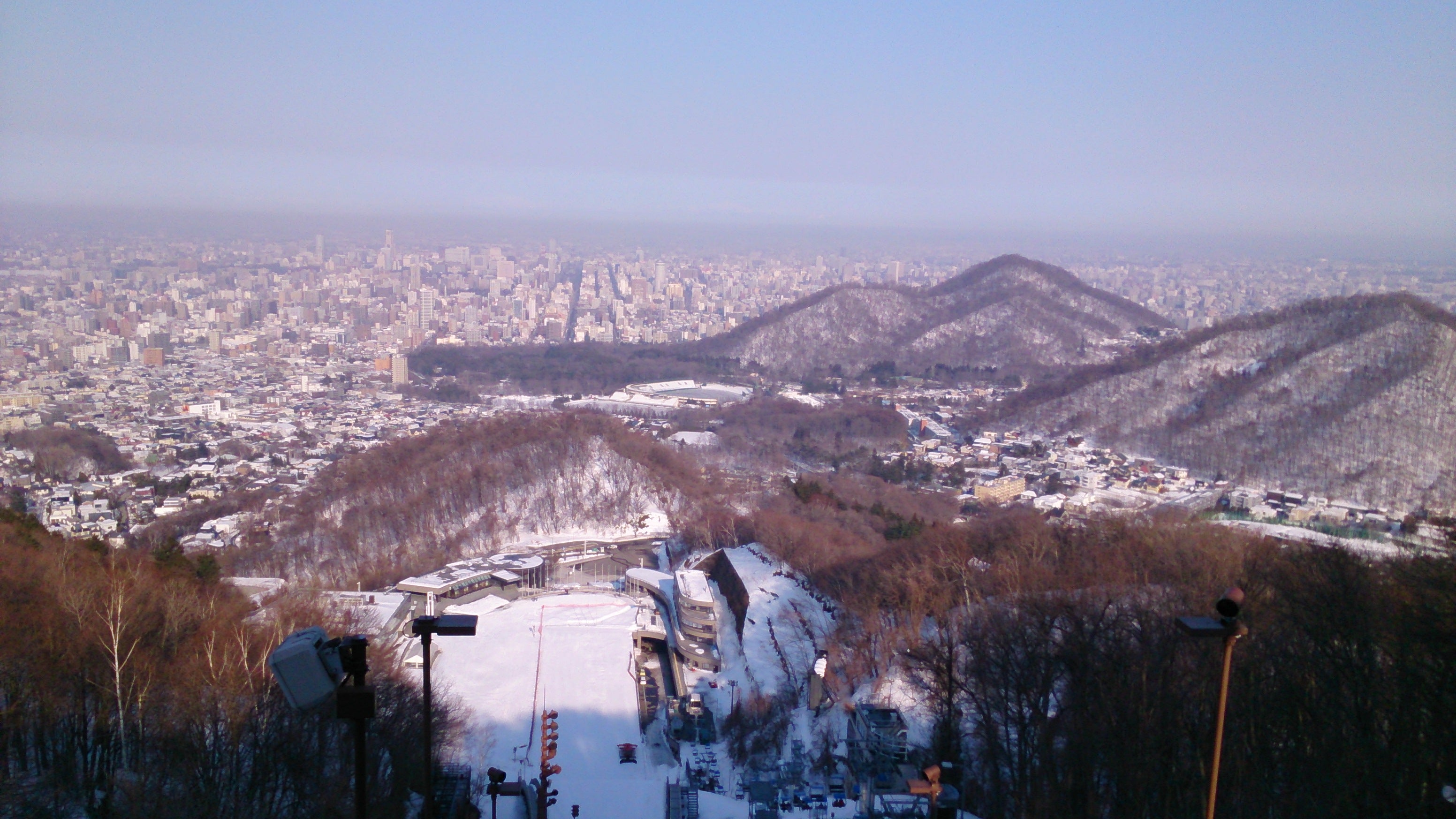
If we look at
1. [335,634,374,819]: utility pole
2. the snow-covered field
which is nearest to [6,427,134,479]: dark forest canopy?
[335,634,374,819]: utility pole

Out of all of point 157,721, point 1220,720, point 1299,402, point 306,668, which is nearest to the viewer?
point 306,668

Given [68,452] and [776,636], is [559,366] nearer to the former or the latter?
[68,452]

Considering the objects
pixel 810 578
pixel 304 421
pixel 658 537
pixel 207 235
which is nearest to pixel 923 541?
pixel 810 578

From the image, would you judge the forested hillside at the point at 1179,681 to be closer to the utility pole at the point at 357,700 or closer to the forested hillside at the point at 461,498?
the utility pole at the point at 357,700

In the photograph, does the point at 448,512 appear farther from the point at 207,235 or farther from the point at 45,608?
the point at 207,235

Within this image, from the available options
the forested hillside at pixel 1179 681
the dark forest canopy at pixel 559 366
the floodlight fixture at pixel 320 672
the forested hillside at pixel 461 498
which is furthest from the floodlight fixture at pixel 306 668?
the dark forest canopy at pixel 559 366

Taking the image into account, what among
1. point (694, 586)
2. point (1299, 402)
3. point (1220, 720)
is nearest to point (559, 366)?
point (694, 586)
